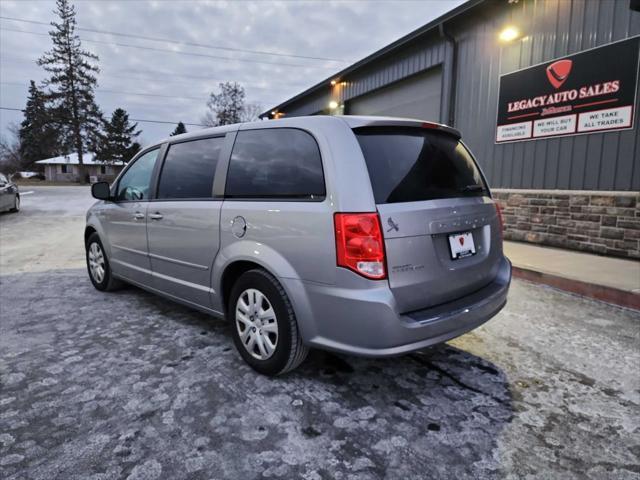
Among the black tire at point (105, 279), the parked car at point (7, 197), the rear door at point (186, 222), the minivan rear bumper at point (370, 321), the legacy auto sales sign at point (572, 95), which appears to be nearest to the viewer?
the minivan rear bumper at point (370, 321)

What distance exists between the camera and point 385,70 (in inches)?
470

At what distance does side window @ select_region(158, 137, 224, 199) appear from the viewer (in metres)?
3.29

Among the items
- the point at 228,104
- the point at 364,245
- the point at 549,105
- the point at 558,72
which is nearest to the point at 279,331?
the point at 364,245

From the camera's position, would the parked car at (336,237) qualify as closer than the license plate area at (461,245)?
Yes

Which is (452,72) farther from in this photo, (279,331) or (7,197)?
(7,197)

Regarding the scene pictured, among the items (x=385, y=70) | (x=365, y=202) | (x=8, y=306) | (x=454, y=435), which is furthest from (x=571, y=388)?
(x=385, y=70)

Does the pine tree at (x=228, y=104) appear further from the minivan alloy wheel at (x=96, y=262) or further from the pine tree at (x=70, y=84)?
the minivan alloy wheel at (x=96, y=262)

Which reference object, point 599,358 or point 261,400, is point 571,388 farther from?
point 261,400

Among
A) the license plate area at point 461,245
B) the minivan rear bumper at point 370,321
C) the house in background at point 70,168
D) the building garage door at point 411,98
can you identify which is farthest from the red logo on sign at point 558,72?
the house in background at point 70,168

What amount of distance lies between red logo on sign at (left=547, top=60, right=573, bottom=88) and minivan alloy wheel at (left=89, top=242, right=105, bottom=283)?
767 centimetres

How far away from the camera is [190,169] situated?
11.5 feet

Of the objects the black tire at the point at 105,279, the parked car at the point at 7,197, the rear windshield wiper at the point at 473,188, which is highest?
the rear windshield wiper at the point at 473,188

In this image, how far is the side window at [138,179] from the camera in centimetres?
402

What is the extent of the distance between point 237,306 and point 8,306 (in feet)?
9.80
